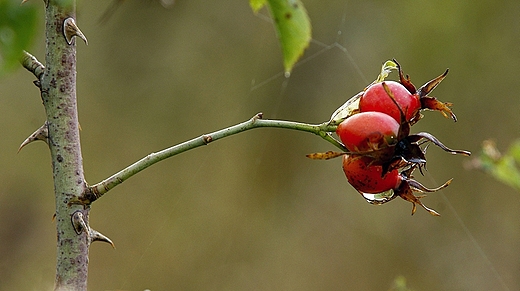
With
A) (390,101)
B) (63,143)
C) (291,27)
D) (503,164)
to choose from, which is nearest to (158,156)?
(63,143)

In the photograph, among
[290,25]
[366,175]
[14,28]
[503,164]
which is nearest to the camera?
[14,28]

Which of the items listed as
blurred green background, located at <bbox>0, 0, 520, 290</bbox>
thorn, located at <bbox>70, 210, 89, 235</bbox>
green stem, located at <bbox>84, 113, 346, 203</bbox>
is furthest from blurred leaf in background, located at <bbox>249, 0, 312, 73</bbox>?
blurred green background, located at <bbox>0, 0, 520, 290</bbox>

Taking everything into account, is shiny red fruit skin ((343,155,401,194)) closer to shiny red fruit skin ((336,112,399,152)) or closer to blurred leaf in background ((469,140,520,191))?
shiny red fruit skin ((336,112,399,152))

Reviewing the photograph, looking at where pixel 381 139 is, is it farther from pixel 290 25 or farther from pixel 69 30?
pixel 69 30

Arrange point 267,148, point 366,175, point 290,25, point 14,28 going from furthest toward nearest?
point 267,148 → point 366,175 → point 290,25 → point 14,28

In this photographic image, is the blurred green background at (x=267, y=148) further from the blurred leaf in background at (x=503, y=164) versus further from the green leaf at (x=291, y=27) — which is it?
the green leaf at (x=291, y=27)

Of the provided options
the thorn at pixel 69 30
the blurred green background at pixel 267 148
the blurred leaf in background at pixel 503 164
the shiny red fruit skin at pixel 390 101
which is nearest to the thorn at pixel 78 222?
the thorn at pixel 69 30

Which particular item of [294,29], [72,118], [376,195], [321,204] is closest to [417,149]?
[376,195]
